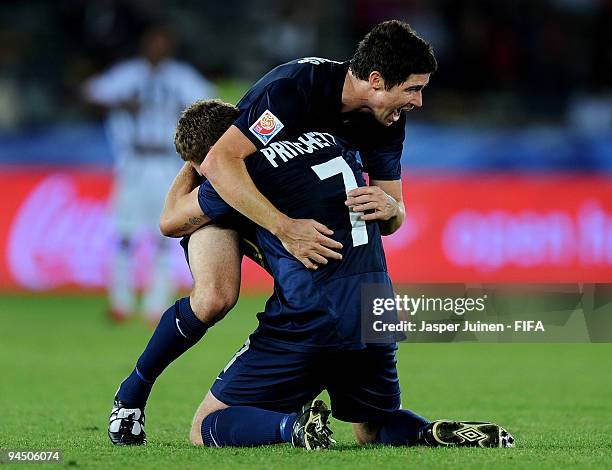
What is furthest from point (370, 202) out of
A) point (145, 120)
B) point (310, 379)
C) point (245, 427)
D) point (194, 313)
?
point (145, 120)

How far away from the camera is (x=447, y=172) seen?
12.0 meters

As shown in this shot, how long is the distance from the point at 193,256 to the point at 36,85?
904cm

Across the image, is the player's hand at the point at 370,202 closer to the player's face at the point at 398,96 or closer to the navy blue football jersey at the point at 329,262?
the navy blue football jersey at the point at 329,262

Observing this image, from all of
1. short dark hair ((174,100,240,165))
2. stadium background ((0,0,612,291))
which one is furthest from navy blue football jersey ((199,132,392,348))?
stadium background ((0,0,612,291))

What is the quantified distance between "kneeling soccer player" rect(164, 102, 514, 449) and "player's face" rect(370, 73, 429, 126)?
0.23 m

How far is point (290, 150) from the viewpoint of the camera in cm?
448

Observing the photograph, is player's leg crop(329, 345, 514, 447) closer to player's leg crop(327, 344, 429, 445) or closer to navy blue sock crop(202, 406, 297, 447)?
player's leg crop(327, 344, 429, 445)

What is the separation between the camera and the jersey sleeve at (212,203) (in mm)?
4555

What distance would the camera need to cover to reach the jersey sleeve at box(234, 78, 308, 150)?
4.37 meters

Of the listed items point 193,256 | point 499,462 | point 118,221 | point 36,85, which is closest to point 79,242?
point 118,221

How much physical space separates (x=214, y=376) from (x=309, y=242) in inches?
117

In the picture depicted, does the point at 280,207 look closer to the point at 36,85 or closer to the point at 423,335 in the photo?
the point at 423,335

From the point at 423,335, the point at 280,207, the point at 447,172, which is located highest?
the point at 447,172

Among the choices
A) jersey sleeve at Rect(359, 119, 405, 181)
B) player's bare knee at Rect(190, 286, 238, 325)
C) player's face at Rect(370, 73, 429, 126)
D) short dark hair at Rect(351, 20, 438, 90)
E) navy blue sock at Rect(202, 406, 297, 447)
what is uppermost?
short dark hair at Rect(351, 20, 438, 90)
